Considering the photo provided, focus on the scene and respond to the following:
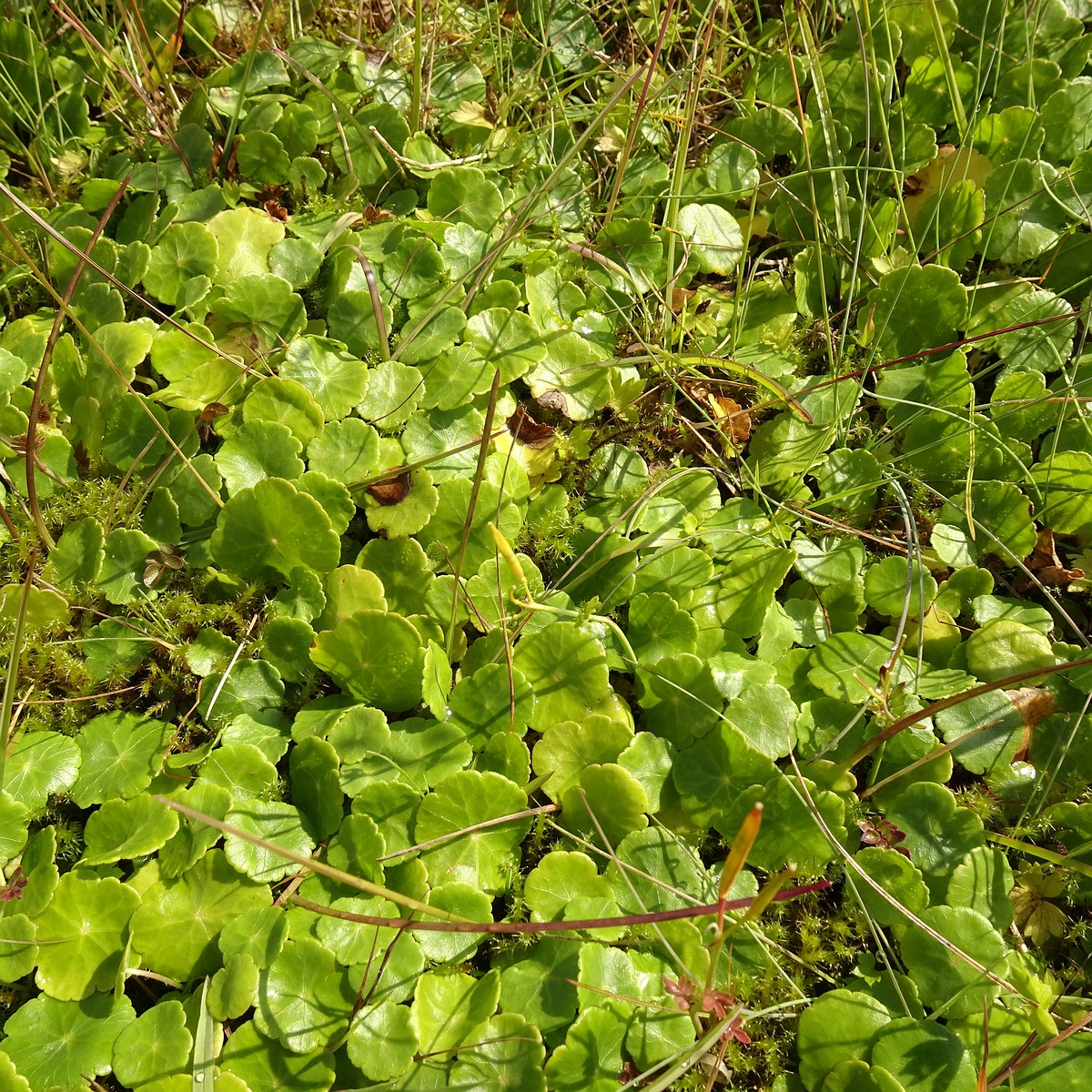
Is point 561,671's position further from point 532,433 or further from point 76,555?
point 76,555

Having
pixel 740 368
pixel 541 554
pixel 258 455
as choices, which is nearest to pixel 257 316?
pixel 258 455

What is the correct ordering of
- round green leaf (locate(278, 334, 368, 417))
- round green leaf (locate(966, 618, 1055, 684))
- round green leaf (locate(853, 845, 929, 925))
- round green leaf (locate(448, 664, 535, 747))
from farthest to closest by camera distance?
round green leaf (locate(278, 334, 368, 417)) → round green leaf (locate(966, 618, 1055, 684)) → round green leaf (locate(448, 664, 535, 747)) → round green leaf (locate(853, 845, 929, 925))

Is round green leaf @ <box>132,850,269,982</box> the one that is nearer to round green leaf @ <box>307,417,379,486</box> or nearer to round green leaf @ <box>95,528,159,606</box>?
round green leaf @ <box>95,528,159,606</box>

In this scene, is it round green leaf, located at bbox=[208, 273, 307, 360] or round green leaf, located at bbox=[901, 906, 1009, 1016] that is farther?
round green leaf, located at bbox=[208, 273, 307, 360]

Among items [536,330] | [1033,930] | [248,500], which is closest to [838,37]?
[536,330]

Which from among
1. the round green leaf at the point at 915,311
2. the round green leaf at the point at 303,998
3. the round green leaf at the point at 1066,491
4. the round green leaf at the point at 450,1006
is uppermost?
the round green leaf at the point at 915,311

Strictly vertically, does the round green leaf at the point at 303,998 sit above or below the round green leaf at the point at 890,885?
below

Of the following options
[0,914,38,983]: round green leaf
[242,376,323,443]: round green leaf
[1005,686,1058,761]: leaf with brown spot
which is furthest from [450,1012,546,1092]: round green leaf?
[242,376,323,443]: round green leaf

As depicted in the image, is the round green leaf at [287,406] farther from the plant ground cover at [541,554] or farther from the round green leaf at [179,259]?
the round green leaf at [179,259]

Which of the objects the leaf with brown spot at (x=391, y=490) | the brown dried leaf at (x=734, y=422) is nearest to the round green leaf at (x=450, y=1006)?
the leaf with brown spot at (x=391, y=490)
